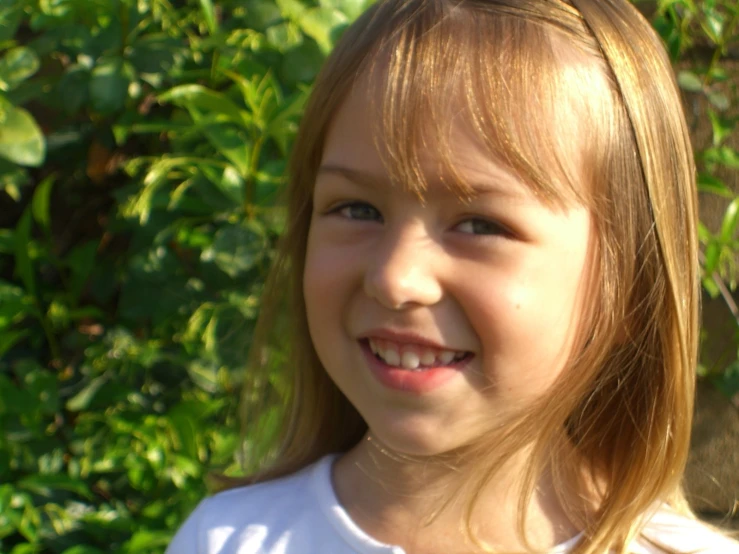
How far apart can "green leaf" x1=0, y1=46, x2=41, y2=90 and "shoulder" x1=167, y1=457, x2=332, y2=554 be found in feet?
2.80

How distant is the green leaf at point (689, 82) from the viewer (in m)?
1.80

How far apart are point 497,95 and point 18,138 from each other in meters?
1.00

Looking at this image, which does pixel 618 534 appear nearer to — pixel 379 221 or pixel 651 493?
pixel 651 493

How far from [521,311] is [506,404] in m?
0.12

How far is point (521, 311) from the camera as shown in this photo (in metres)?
1.02

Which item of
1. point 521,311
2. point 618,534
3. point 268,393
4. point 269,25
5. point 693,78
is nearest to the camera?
point 521,311

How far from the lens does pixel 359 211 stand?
1.12m

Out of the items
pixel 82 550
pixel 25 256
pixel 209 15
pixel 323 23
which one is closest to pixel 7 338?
pixel 25 256

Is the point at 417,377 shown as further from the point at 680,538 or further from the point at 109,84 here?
the point at 109,84

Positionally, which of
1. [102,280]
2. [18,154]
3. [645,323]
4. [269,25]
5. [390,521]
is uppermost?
[269,25]

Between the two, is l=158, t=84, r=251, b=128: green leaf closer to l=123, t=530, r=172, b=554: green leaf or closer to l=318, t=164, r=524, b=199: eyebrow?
l=318, t=164, r=524, b=199: eyebrow

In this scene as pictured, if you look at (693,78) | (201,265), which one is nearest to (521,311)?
(201,265)

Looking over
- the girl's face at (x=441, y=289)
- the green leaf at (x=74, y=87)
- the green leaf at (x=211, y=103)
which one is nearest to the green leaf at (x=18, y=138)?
the green leaf at (x=74, y=87)

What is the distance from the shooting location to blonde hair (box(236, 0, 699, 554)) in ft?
3.36
